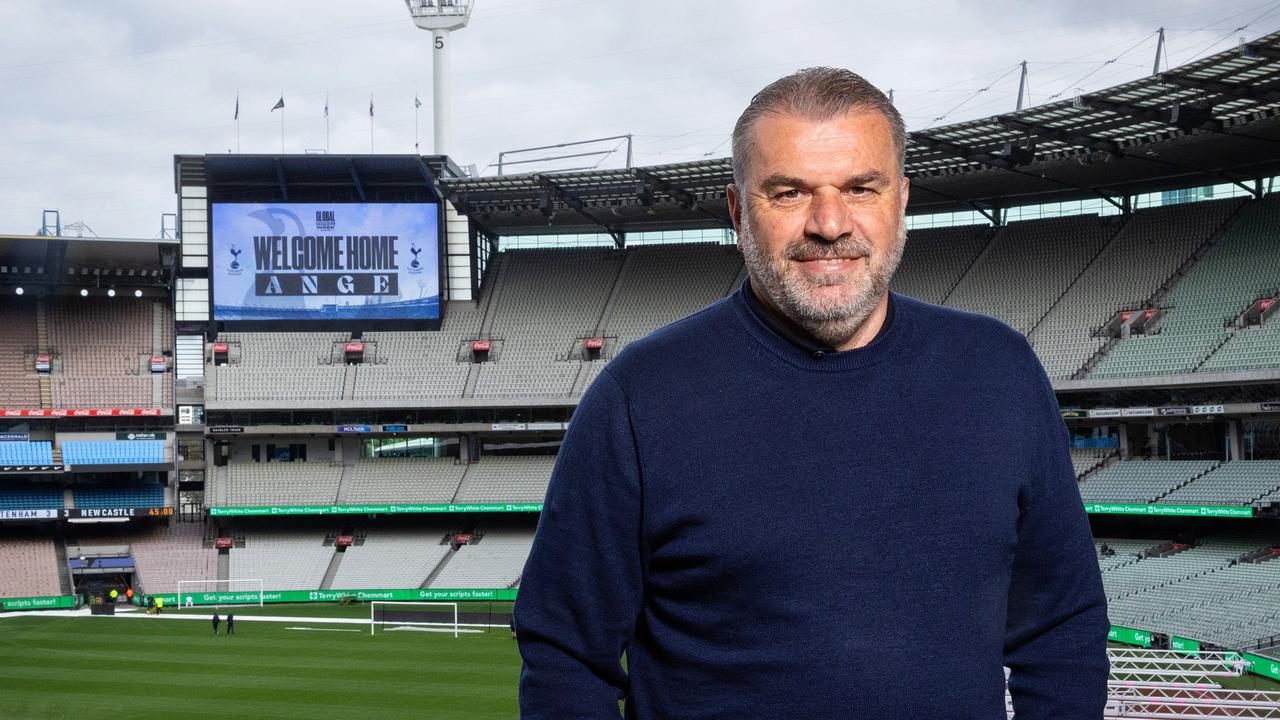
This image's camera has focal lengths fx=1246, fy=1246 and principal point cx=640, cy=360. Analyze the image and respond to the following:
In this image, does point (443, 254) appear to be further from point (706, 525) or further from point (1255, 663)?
point (706, 525)

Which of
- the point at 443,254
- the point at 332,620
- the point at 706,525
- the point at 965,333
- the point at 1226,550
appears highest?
the point at 443,254

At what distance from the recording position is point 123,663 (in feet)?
114

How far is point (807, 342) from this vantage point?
9.72ft

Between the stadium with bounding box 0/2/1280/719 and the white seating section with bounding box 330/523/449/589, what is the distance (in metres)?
0.23

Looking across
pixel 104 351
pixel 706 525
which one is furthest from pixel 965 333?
pixel 104 351

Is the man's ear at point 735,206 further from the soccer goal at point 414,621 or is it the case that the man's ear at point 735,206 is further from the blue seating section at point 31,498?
the blue seating section at point 31,498

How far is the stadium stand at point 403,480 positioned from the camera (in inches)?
2098

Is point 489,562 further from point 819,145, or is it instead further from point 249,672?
point 819,145

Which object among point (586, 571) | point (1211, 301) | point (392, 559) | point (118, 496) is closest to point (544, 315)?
point (392, 559)

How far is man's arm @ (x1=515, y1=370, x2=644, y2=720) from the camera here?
2.86 meters

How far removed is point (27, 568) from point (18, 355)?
10.6 metres

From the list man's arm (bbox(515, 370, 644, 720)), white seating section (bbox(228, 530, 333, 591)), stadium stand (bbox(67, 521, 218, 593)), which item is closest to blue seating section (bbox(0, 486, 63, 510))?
stadium stand (bbox(67, 521, 218, 593))

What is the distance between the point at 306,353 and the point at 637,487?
56.6m

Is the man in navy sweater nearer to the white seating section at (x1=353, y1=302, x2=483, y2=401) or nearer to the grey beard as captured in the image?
the grey beard
